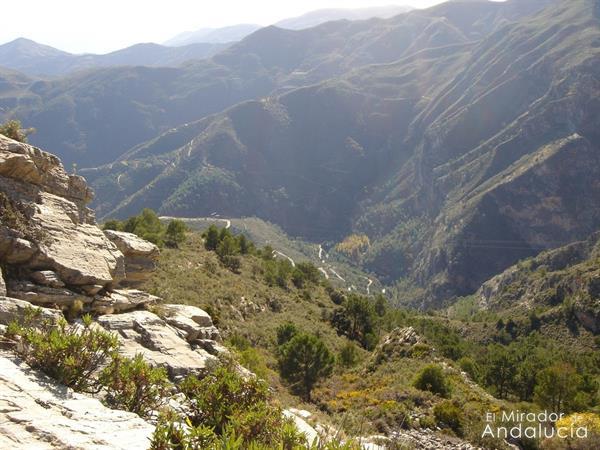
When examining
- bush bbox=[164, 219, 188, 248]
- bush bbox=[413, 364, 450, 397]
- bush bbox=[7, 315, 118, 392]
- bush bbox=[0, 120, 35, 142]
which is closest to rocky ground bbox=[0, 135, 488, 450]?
bush bbox=[7, 315, 118, 392]

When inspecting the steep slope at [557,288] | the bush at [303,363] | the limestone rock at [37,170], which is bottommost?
the steep slope at [557,288]

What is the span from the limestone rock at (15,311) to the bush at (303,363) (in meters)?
18.5

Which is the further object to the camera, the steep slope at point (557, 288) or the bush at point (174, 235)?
the steep slope at point (557, 288)

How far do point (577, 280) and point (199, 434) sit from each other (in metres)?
109

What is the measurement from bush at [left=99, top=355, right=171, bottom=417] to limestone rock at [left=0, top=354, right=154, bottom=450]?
1.93 feet

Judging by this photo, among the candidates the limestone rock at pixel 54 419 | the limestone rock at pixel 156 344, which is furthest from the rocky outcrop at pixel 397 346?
the limestone rock at pixel 54 419

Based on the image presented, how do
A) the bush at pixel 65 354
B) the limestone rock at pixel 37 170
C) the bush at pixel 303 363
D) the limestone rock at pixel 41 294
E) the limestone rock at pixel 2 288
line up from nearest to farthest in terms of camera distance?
the bush at pixel 65 354 < the limestone rock at pixel 2 288 < the limestone rock at pixel 41 294 < the limestone rock at pixel 37 170 < the bush at pixel 303 363

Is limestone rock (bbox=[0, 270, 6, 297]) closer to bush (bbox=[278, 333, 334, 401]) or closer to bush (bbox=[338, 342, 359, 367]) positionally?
bush (bbox=[278, 333, 334, 401])

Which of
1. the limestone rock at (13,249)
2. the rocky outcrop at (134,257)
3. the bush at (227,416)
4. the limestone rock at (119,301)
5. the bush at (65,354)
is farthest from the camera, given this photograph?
the rocky outcrop at (134,257)

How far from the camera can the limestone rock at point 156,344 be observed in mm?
13844

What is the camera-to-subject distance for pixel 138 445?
828 centimetres

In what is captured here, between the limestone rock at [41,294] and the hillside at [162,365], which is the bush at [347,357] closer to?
the hillside at [162,365]

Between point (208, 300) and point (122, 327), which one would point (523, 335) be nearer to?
point (208, 300)

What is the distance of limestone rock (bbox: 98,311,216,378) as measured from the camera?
13.8 meters
